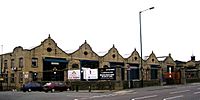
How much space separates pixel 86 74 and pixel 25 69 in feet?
59.1

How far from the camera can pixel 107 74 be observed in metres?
41.2

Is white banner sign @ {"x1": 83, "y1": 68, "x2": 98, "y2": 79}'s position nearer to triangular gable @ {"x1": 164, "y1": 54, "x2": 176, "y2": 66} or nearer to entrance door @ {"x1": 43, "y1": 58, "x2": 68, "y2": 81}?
entrance door @ {"x1": 43, "y1": 58, "x2": 68, "y2": 81}

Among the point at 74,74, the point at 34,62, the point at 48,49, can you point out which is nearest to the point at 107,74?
the point at 74,74

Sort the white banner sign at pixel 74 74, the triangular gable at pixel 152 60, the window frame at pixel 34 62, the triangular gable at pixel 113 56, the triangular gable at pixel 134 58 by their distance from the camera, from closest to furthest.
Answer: the white banner sign at pixel 74 74 → the window frame at pixel 34 62 → the triangular gable at pixel 113 56 → the triangular gable at pixel 134 58 → the triangular gable at pixel 152 60

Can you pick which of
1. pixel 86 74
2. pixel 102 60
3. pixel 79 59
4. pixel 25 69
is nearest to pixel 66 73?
pixel 86 74

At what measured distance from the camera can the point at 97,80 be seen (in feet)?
140

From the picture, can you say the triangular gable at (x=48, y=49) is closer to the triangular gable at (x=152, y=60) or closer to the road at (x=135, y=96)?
the triangular gable at (x=152, y=60)

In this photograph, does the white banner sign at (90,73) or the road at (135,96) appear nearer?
the road at (135,96)

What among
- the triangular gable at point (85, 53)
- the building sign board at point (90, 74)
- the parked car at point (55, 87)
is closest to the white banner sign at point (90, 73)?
the building sign board at point (90, 74)

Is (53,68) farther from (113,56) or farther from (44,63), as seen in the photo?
(113,56)

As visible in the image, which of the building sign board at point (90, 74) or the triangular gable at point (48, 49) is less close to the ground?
the triangular gable at point (48, 49)

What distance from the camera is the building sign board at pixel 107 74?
40381 millimetres

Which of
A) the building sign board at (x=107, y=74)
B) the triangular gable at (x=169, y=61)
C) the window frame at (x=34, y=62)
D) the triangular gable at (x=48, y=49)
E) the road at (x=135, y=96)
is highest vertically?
the triangular gable at (x=48, y=49)

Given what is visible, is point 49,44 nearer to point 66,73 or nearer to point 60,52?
point 60,52
